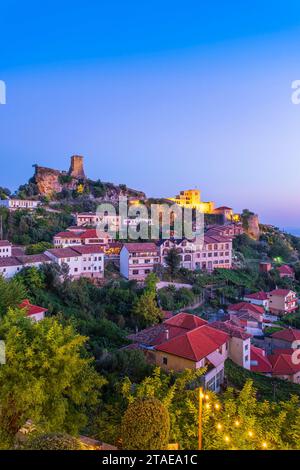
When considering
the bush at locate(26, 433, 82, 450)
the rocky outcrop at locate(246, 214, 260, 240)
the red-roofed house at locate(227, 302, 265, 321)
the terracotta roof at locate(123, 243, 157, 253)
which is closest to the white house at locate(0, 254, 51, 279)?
the terracotta roof at locate(123, 243, 157, 253)

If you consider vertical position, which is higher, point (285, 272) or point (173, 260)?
point (173, 260)

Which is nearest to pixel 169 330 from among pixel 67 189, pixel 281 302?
pixel 281 302

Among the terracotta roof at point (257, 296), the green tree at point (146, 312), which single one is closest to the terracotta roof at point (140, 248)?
the green tree at point (146, 312)

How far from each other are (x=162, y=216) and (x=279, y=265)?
1832 cm

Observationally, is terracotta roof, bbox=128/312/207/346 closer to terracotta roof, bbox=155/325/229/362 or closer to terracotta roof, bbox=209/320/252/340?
terracotta roof, bbox=155/325/229/362

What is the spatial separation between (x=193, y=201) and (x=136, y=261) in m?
38.6

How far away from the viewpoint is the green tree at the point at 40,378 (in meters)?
7.10

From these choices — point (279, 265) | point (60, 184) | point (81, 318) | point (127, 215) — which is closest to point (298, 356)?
point (81, 318)

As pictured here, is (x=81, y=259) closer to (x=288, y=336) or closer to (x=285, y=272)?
(x=288, y=336)

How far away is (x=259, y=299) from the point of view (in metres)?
32.3

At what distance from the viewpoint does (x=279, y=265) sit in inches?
1774
